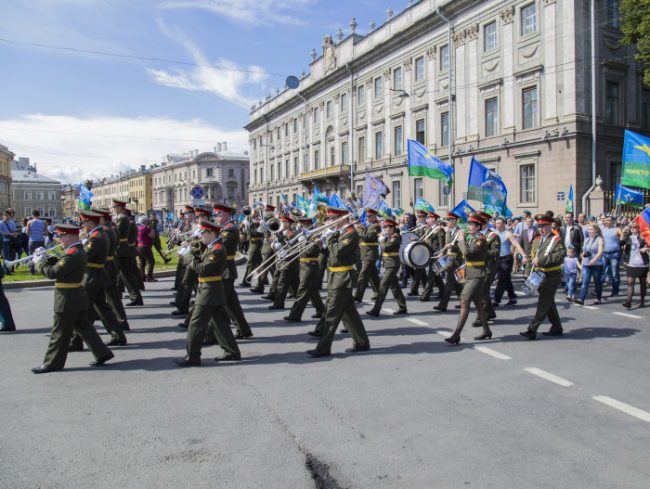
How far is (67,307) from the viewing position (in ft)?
21.0

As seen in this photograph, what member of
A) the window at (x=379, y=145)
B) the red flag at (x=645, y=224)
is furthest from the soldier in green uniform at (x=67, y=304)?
the window at (x=379, y=145)

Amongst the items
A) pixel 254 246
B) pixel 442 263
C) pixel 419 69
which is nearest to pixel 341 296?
pixel 442 263

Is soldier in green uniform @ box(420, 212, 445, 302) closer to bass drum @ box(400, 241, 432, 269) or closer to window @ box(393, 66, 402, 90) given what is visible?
bass drum @ box(400, 241, 432, 269)

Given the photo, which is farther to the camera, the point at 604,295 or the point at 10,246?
the point at 10,246

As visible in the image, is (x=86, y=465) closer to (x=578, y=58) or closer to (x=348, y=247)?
(x=348, y=247)

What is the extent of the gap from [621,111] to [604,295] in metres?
19.8

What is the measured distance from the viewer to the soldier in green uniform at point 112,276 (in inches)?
339

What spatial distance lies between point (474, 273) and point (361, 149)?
38.4m

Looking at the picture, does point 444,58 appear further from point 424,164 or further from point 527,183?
point 424,164

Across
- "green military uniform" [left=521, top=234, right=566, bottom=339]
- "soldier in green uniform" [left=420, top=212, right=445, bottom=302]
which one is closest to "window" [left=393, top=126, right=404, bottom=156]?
"soldier in green uniform" [left=420, top=212, right=445, bottom=302]

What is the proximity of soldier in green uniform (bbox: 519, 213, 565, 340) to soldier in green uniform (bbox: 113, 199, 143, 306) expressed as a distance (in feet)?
23.8

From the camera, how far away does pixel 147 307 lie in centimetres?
1103

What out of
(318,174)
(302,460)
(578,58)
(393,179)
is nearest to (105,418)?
(302,460)

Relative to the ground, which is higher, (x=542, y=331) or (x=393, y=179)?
(x=393, y=179)
